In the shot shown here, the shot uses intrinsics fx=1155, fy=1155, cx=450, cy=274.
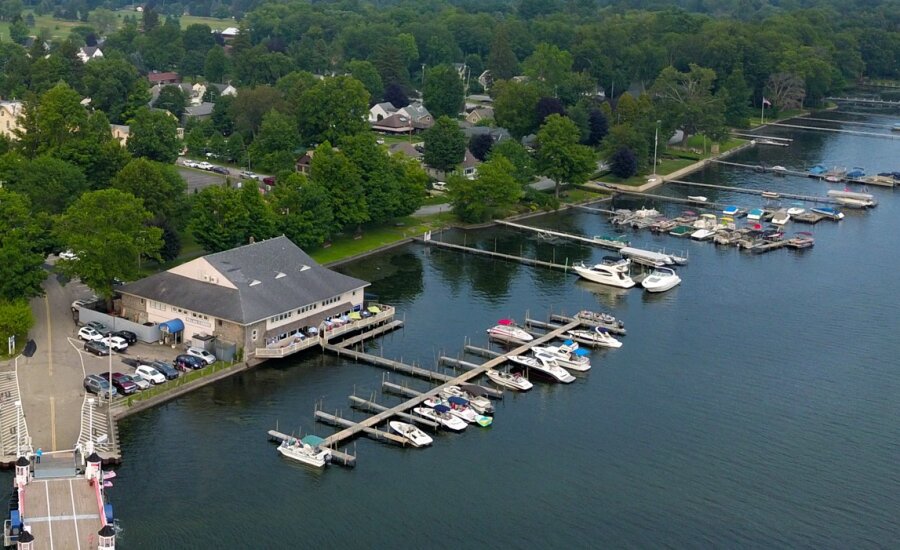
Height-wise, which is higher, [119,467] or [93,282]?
[93,282]

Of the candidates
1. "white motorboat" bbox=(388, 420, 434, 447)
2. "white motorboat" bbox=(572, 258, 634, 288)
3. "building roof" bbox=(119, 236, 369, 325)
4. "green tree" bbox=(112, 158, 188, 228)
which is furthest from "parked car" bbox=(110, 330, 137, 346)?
"white motorboat" bbox=(572, 258, 634, 288)

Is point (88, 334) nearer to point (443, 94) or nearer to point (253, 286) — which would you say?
point (253, 286)

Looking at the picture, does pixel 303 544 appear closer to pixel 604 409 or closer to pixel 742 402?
pixel 604 409

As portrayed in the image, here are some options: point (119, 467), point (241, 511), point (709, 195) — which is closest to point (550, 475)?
point (241, 511)

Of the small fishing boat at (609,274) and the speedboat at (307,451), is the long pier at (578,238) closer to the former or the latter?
the small fishing boat at (609,274)

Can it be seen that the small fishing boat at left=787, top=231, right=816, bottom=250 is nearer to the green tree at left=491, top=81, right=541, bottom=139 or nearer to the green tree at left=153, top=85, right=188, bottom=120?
the green tree at left=491, top=81, right=541, bottom=139

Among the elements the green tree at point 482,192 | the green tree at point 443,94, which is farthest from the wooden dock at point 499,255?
the green tree at point 443,94
